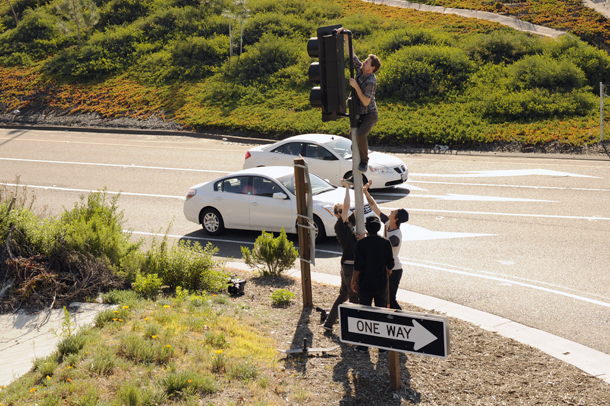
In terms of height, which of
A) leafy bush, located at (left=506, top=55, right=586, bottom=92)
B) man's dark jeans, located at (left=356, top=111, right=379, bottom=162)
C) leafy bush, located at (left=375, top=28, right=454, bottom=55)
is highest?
leafy bush, located at (left=375, top=28, right=454, bottom=55)

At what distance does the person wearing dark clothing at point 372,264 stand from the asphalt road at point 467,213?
2881mm

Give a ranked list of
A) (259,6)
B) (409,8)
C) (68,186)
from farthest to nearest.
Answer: (409,8) → (259,6) → (68,186)

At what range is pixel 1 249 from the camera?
28.1 ft

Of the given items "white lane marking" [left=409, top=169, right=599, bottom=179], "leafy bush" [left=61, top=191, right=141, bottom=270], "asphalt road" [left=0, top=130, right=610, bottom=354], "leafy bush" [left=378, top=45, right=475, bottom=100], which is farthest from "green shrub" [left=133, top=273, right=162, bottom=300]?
"leafy bush" [left=378, top=45, right=475, bottom=100]

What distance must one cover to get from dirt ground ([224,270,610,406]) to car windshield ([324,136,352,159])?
8.89m

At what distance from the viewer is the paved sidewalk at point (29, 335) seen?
639 centimetres

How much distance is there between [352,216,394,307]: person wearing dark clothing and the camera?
624 cm

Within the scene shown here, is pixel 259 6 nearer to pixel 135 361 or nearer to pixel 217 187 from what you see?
pixel 217 187

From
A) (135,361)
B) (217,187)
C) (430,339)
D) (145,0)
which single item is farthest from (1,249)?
(145,0)

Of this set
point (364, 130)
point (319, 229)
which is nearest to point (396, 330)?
point (364, 130)

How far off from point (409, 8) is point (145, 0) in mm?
20123

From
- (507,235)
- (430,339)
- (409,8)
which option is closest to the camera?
(430,339)

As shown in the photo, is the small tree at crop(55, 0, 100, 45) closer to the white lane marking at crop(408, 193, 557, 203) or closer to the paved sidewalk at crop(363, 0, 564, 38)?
the paved sidewalk at crop(363, 0, 564, 38)

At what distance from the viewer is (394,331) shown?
5.20 meters
